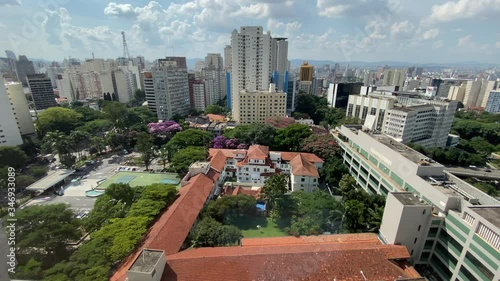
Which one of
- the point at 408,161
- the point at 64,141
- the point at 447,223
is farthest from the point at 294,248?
the point at 64,141

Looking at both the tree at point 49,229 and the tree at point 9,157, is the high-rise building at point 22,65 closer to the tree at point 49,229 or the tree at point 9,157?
the tree at point 9,157

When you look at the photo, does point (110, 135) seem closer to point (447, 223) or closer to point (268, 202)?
point (268, 202)

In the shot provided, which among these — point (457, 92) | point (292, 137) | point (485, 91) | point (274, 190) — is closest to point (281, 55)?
point (292, 137)

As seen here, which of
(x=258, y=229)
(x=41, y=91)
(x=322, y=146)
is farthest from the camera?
(x=41, y=91)

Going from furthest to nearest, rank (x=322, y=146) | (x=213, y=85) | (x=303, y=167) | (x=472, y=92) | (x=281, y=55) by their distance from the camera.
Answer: (x=472, y=92) → (x=281, y=55) → (x=213, y=85) → (x=322, y=146) → (x=303, y=167)

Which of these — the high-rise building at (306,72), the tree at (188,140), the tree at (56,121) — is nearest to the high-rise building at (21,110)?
the tree at (56,121)

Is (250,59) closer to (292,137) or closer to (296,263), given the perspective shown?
(292,137)
